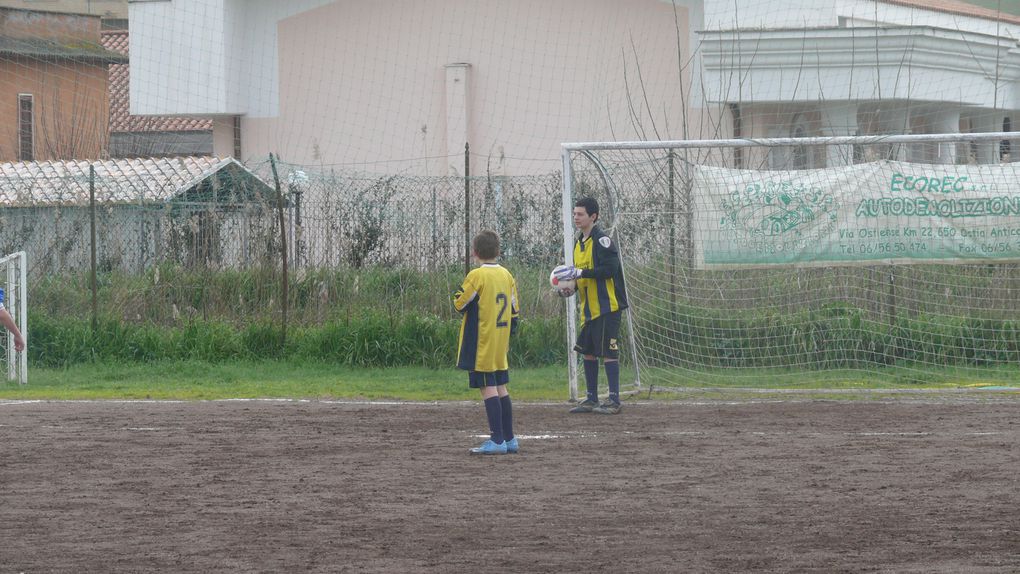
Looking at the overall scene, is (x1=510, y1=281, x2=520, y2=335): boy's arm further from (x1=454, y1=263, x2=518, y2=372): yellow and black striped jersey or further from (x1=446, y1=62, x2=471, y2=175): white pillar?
(x1=446, y1=62, x2=471, y2=175): white pillar

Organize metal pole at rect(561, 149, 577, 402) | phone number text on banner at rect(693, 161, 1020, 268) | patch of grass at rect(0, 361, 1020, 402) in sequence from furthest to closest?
1. phone number text on banner at rect(693, 161, 1020, 268)
2. patch of grass at rect(0, 361, 1020, 402)
3. metal pole at rect(561, 149, 577, 402)

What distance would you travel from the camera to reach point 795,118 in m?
22.0

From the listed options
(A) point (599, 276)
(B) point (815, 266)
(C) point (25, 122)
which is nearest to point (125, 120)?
(C) point (25, 122)

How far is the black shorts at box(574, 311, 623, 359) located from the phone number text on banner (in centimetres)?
221

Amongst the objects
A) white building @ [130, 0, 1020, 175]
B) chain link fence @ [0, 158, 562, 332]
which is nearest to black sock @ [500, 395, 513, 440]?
chain link fence @ [0, 158, 562, 332]

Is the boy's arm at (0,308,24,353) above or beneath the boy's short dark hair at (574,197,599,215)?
beneath

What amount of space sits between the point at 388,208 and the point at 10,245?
486 cm

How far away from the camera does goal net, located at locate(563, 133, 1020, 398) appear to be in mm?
13266

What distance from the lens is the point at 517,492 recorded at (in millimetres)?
7547

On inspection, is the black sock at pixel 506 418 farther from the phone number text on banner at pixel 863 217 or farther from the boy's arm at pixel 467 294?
the phone number text on banner at pixel 863 217

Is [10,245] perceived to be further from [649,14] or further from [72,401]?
[649,14]

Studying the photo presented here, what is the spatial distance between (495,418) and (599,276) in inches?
104

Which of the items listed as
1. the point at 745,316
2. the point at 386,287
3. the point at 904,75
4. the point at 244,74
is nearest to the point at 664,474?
the point at 745,316

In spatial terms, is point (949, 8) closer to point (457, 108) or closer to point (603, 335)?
point (457, 108)
